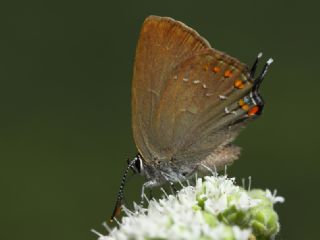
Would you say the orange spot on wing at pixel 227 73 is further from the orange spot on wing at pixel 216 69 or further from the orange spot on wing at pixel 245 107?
the orange spot on wing at pixel 245 107

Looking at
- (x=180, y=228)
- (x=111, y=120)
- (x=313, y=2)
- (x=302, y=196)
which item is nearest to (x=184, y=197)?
(x=180, y=228)

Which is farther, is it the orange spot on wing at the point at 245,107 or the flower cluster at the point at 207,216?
the orange spot on wing at the point at 245,107

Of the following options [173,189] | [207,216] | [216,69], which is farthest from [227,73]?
[207,216]

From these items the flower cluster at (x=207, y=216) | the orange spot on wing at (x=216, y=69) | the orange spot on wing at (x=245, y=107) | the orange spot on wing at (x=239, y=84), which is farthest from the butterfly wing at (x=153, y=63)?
the flower cluster at (x=207, y=216)

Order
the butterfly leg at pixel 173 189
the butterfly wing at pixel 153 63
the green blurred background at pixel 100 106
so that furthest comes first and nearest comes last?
the green blurred background at pixel 100 106 < the butterfly wing at pixel 153 63 < the butterfly leg at pixel 173 189

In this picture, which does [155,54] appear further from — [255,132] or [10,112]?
[10,112]

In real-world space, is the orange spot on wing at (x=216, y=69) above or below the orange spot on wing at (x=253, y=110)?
above

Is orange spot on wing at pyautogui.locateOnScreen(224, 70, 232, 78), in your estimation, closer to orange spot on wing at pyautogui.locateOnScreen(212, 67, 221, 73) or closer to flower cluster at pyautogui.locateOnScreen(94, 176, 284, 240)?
orange spot on wing at pyautogui.locateOnScreen(212, 67, 221, 73)
